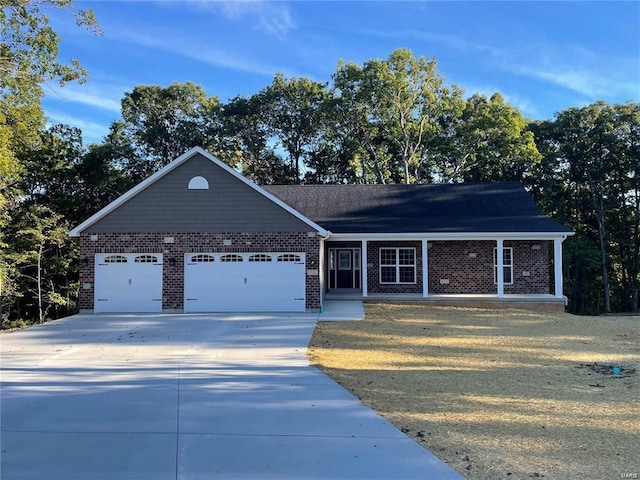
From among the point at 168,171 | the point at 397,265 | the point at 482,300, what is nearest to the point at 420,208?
the point at 397,265

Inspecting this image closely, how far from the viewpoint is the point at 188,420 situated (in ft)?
18.0

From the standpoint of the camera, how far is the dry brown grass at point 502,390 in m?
4.42

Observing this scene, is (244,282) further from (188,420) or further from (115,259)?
(188,420)

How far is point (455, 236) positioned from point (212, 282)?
340 inches

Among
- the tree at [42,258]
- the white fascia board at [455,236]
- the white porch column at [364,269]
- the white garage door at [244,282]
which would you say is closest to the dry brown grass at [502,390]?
the white garage door at [244,282]

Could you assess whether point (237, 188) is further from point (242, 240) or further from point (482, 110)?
point (482, 110)

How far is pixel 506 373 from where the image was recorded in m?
7.77

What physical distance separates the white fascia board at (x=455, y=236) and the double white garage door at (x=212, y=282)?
2910 mm

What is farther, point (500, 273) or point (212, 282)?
point (500, 273)

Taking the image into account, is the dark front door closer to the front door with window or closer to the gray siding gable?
the front door with window

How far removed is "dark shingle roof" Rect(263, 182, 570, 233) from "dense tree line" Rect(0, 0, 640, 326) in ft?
35.2

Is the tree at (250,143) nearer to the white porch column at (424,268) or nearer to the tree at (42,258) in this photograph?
the tree at (42,258)

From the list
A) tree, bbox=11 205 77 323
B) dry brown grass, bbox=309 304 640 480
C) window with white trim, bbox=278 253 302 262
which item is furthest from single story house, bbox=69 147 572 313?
tree, bbox=11 205 77 323

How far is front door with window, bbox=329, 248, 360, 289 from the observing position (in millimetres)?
20484
